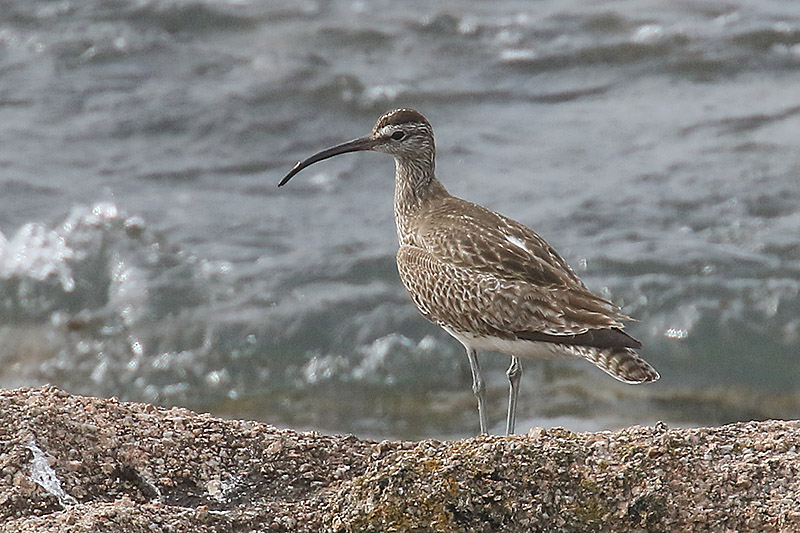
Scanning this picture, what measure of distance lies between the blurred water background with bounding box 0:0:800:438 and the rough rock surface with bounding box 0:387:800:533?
4041 mm

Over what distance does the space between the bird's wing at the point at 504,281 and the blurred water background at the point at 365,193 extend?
1.87m

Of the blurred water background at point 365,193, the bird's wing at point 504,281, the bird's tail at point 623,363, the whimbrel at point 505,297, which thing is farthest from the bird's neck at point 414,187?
the bird's tail at point 623,363

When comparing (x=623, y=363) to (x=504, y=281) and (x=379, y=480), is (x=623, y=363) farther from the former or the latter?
(x=379, y=480)

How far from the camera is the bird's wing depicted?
6.27 meters

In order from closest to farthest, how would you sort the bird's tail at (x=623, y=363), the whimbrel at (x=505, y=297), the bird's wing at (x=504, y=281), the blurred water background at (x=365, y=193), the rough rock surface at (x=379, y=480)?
the rough rock surface at (x=379, y=480)
the bird's tail at (x=623, y=363)
the whimbrel at (x=505, y=297)
the bird's wing at (x=504, y=281)
the blurred water background at (x=365, y=193)

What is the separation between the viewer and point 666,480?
3.91m

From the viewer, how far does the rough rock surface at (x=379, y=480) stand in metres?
3.77

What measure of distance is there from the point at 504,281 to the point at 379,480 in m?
2.88

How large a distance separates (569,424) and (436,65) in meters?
7.04

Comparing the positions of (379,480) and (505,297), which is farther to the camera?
(505,297)

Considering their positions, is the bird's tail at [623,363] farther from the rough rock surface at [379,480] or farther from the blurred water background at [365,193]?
the blurred water background at [365,193]

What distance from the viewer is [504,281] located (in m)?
6.60

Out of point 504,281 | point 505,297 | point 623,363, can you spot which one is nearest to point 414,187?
point 504,281

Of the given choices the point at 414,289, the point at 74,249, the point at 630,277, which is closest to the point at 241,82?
the point at 74,249
